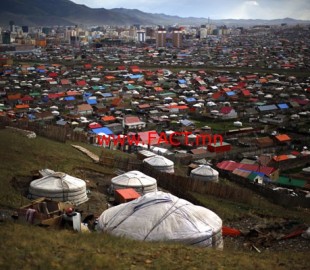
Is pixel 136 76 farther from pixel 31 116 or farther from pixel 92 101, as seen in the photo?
pixel 31 116

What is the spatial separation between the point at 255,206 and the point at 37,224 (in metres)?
10.5

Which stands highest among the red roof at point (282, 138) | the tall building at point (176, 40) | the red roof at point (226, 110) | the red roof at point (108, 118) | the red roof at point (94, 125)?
the tall building at point (176, 40)

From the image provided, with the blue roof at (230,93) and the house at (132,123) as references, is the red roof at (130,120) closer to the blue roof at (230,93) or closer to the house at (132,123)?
the house at (132,123)

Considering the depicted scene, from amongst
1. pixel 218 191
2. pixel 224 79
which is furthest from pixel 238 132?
pixel 224 79

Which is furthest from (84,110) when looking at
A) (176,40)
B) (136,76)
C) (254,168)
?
(176,40)

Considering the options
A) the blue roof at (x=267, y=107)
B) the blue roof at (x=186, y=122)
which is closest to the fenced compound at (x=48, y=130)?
the blue roof at (x=186, y=122)

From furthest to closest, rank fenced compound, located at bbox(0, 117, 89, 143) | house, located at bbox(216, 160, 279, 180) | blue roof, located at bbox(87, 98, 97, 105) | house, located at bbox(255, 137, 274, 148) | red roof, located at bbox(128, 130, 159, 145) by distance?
blue roof, located at bbox(87, 98, 97, 105) < house, located at bbox(255, 137, 274, 148) < red roof, located at bbox(128, 130, 159, 145) < house, located at bbox(216, 160, 279, 180) < fenced compound, located at bbox(0, 117, 89, 143)

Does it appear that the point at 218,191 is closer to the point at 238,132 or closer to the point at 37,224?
the point at 37,224

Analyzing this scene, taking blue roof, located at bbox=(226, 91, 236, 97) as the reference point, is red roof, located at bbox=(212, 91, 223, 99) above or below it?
below

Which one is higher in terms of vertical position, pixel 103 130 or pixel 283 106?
pixel 283 106

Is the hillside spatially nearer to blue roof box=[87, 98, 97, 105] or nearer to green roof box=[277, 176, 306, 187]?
green roof box=[277, 176, 306, 187]

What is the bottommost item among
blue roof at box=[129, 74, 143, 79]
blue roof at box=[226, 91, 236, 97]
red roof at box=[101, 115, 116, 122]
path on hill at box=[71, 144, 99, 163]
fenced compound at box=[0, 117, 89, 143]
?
red roof at box=[101, 115, 116, 122]

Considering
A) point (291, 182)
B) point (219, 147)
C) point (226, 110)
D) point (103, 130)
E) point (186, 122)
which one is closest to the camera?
point (291, 182)

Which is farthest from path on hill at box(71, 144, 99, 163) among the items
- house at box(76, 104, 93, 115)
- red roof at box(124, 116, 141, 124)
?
house at box(76, 104, 93, 115)
